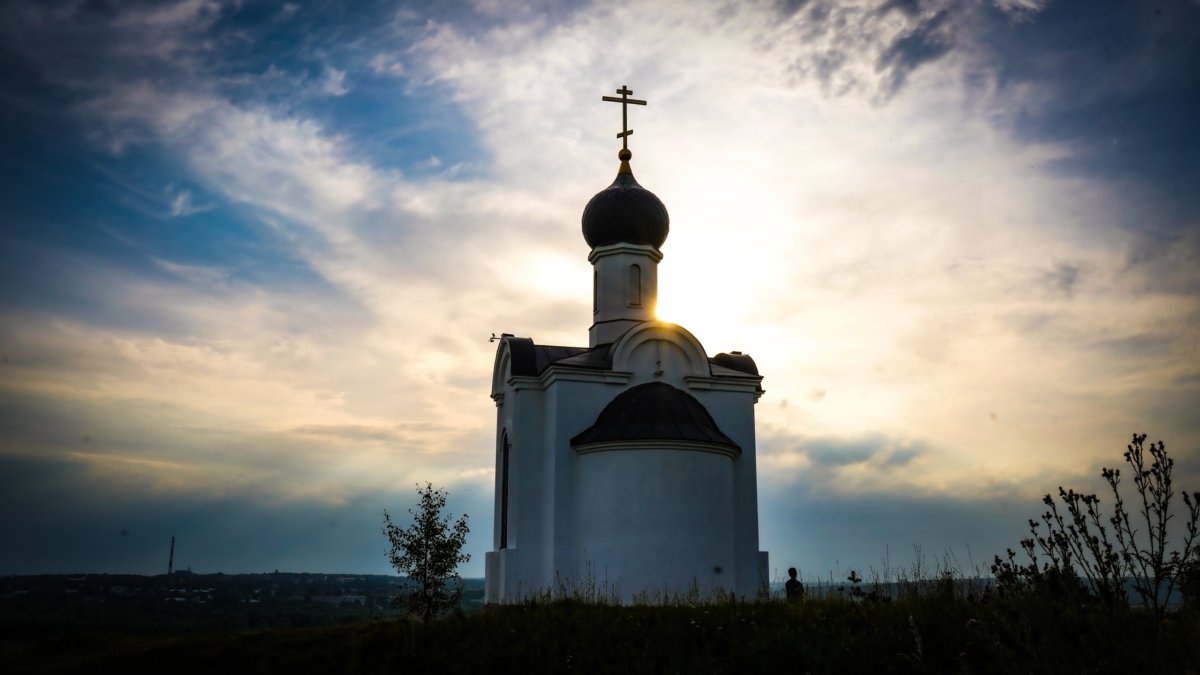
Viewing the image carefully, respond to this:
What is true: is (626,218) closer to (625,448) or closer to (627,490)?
(625,448)

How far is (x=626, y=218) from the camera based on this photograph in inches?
798

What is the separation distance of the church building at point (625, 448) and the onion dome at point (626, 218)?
3cm

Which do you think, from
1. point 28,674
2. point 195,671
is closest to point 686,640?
point 195,671

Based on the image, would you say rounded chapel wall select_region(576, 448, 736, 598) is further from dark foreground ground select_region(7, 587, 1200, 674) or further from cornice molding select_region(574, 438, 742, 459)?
dark foreground ground select_region(7, 587, 1200, 674)

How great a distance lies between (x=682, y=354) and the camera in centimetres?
1852

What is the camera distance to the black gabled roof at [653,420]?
15.9 meters

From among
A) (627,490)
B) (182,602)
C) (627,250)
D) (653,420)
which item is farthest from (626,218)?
(182,602)

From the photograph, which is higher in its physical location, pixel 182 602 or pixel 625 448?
pixel 625 448

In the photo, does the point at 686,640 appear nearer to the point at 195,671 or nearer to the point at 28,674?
the point at 195,671

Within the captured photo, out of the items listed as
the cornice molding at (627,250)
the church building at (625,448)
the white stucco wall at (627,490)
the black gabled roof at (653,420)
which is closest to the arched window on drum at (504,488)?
the church building at (625,448)

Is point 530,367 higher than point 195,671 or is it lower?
higher

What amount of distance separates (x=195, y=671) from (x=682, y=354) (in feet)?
34.6

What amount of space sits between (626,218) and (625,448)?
6337 millimetres

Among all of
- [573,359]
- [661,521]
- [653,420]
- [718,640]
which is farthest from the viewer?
[573,359]
